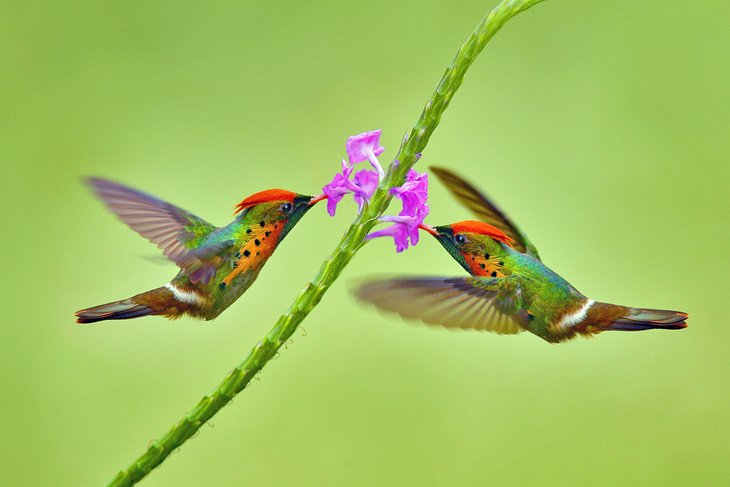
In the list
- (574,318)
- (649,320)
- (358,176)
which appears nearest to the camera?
(358,176)

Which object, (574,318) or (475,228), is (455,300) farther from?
(574,318)

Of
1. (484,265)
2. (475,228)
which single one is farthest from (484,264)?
(475,228)

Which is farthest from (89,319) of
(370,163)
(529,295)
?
(529,295)

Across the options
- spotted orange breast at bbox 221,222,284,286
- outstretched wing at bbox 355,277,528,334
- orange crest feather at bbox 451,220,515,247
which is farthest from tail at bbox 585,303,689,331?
spotted orange breast at bbox 221,222,284,286

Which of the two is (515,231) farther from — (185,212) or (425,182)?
(185,212)

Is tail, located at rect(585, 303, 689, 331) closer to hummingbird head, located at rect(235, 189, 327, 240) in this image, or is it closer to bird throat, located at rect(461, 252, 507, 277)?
bird throat, located at rect(461, 252, 507, 277)

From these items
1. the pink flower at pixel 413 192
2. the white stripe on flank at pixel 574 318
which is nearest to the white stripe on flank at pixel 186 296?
the pink flower at pixel 413 192
